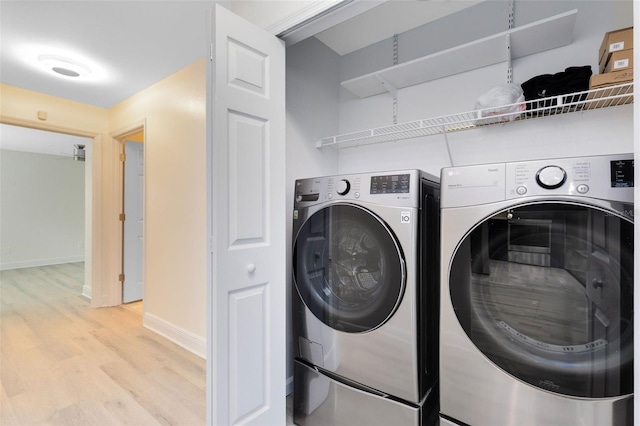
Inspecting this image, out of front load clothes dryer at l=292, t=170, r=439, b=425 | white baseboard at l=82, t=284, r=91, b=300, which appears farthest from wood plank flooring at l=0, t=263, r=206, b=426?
front load clothes dryer at l=292, t=170, r=439, b=425

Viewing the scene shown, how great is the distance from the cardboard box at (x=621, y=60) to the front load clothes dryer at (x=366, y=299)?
0.82 metres

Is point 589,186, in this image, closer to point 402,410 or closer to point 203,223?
point 402,410

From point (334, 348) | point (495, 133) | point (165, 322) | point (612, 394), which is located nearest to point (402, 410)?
point (334, 348)

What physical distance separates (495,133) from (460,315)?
112 cm

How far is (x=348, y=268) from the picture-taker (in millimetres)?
1484

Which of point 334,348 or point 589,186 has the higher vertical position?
point 589,186

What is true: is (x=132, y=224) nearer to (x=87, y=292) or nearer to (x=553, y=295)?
(x=87, y=292)

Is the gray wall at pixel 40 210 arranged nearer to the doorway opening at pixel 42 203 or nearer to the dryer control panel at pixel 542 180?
the doorway opening at pixel 42 203

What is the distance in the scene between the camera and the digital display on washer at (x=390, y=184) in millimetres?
1300

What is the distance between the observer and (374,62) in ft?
7.28

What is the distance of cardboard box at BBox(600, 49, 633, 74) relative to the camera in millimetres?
1217

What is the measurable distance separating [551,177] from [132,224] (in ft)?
13.4

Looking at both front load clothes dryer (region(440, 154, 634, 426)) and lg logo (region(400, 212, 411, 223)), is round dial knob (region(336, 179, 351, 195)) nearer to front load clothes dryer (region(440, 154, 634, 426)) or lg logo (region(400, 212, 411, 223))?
lg logo (region(400, 212, 411, 223))

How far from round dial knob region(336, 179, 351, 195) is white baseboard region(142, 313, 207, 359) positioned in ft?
5.89
